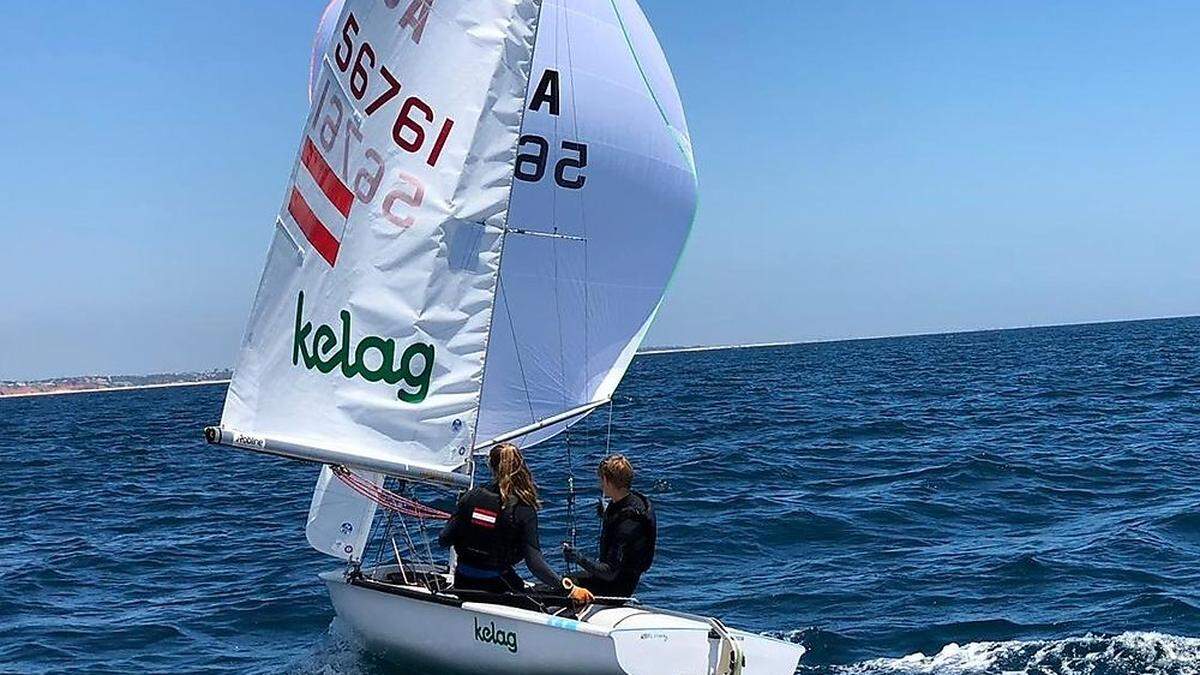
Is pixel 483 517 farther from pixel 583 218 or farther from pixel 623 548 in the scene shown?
pixel 583 218

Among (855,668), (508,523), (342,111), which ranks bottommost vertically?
(855,668)

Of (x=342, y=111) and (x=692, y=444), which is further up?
(x=342, y=111)

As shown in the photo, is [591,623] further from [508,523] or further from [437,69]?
[437,69]

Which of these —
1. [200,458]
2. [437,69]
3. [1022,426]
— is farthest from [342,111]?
[200,458]

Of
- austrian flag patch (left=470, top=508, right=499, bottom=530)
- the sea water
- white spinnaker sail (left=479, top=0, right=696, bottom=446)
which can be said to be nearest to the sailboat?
austrian flag patch (left=470, top=508, right=499, bottom=530)

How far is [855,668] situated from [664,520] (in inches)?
256

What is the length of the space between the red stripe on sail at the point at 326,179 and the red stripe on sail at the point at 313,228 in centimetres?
20

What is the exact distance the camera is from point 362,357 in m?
8.76

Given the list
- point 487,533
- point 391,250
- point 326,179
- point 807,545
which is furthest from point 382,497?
point 807,545

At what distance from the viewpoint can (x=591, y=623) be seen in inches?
298

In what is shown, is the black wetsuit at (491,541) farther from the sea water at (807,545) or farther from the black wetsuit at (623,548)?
the sea water at (807,545)

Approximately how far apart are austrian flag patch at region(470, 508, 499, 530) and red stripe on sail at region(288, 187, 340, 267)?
2.30m

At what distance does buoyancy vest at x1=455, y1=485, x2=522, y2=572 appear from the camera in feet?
25.9

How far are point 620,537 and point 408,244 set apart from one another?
264 centimetres
